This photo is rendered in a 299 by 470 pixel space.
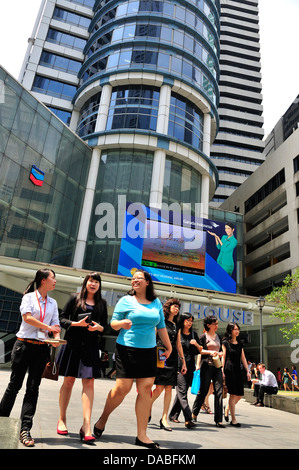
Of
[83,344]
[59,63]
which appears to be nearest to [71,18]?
[59,63]

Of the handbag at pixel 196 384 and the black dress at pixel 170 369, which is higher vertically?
the black dress at pixel 170 369

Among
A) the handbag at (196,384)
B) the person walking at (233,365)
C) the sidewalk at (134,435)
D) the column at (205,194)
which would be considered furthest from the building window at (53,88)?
the sidewalk at (134,435)

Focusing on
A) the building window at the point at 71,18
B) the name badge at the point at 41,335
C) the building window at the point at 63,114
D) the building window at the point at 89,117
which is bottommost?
the name badge at the point at 41,335

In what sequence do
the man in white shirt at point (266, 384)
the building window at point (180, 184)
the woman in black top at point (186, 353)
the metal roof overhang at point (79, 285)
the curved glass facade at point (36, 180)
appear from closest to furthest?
the woman in black top at point (186, 353) < the man in white shirt at point (266, 384) < the metal roof overhang at point (79, 285) < the curved glass facade at point (36, 180) < the building window at point (180, 184)

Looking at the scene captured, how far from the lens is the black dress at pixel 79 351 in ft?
11.9

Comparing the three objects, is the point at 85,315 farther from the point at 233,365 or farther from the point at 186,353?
the point at 233,365

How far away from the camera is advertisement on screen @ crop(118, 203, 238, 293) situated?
2391 cm

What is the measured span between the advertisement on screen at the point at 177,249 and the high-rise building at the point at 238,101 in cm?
3160

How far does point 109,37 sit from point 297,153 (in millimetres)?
20717

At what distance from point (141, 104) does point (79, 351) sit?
92.8ft

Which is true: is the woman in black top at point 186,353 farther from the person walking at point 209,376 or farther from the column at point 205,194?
the column at point 205,194
